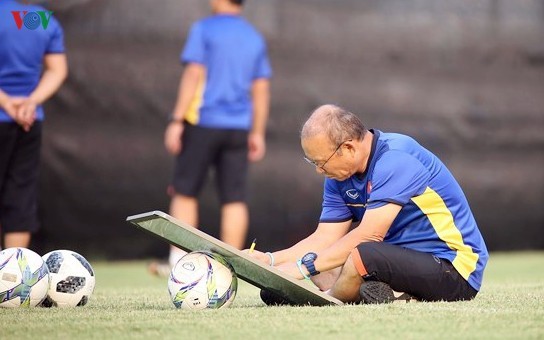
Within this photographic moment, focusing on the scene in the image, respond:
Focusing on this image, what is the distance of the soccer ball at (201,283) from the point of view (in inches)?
214

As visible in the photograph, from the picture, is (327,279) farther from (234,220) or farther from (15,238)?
(234,220)

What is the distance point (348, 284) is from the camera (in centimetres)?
547

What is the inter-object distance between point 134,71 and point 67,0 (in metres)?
0.87

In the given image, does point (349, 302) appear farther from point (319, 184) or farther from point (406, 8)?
point (406, 8)

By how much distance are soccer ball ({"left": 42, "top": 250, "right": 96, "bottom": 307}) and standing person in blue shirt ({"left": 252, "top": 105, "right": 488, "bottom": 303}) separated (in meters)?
A: 0.93

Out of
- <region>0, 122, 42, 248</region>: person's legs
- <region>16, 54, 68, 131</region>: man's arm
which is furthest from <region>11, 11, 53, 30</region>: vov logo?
<region>0, 122, 42, 248</region>: person's legs

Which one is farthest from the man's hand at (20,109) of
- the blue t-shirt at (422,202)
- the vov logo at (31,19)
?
the blue t-shirt at (422,202)

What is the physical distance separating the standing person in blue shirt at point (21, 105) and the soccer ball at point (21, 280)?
2725 mm

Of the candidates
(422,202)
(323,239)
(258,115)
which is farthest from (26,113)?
(422,202)

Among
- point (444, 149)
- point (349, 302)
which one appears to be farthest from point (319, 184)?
point (349, 302)

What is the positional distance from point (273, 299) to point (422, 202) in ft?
3.08

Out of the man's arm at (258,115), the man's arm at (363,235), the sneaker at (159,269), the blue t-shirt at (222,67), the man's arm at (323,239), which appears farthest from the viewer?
the man's arm at (258,115)

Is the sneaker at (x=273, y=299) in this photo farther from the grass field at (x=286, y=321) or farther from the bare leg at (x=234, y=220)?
the bare leg at (x=234, y=220)

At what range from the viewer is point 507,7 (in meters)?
11.2
